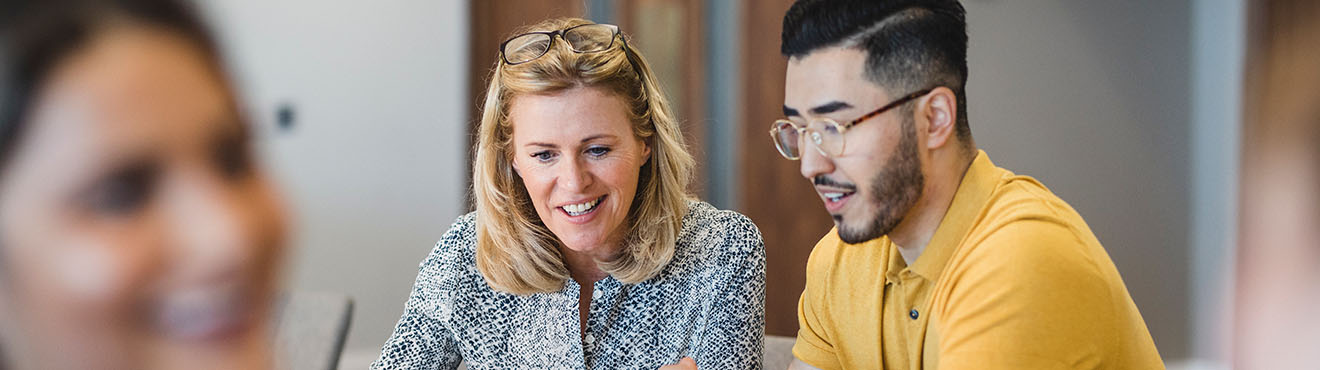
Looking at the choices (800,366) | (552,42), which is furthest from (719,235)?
(552,42)

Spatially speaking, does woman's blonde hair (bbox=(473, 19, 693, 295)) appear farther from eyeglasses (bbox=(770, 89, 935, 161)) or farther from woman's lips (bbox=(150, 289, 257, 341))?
woman's lips (bbox=(150, 289, 257, 341))

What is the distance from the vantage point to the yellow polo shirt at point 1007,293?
879 millimetres

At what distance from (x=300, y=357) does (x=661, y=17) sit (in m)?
1.56

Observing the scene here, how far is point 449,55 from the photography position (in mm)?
2695

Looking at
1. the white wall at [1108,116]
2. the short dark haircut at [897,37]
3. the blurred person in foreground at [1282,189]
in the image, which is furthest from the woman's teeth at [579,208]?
the white wall at [1108,116]

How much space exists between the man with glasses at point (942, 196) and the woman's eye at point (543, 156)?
329mm

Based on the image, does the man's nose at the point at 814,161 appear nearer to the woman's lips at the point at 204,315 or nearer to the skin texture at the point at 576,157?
the skin texture at the point at 576,157

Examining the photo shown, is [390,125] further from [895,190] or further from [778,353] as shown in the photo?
[895,190]

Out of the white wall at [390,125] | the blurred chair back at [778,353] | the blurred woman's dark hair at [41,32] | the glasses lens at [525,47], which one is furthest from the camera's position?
the white wall at [390,125]

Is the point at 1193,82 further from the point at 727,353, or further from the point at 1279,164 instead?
the point at 1279,164

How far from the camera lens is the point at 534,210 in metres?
1.35

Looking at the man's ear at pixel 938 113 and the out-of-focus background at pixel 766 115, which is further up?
the man's ear at pixel 938 113

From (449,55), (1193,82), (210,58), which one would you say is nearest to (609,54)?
(210,58)

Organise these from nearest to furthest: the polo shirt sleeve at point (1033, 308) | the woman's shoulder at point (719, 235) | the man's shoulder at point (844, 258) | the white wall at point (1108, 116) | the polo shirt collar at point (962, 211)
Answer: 1. the polo shirt sleeve at point (1033, 308)
2. the polo shirt collar at point (962, 211)
3. the man's shoulder at point (844, 258)
4. the woman's shoulder at point (719, 235)
5. the white wall at point (1108, 116)
